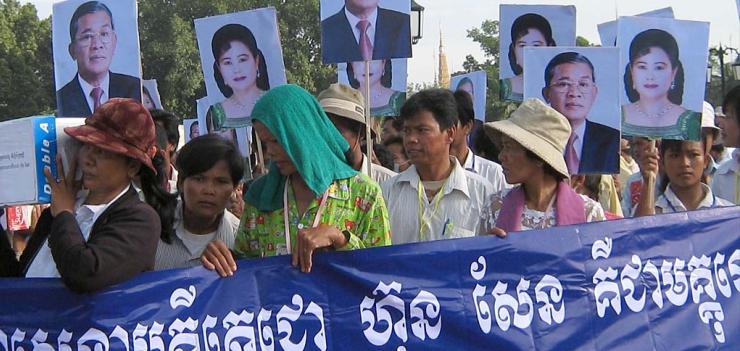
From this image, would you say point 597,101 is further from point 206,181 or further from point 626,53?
point 206,181

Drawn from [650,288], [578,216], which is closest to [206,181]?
[578,216]

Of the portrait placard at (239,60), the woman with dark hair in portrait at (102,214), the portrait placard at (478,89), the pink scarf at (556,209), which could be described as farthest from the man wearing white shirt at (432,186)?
the portrait placard at (478,89)

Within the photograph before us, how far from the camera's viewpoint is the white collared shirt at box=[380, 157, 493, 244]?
13.1ft

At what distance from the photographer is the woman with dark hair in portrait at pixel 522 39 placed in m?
6.56

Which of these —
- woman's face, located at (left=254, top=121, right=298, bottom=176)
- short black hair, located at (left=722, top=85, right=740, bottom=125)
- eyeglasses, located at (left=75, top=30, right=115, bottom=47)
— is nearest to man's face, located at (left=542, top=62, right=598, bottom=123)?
short black hair, located at (left=722, top=85, right=740, bottom=125)

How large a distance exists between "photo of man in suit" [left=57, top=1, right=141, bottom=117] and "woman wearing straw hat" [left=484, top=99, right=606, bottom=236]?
2689 mm

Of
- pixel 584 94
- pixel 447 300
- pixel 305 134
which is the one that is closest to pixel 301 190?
pixel 305 134

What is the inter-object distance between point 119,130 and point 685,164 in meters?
3.21

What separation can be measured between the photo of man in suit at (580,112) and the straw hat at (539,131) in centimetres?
118

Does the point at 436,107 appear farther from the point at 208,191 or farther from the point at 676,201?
the point at 676,201

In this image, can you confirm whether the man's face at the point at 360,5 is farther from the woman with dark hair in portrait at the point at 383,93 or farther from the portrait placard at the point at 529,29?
the woman with dark hair in portrait at the point at 383,93

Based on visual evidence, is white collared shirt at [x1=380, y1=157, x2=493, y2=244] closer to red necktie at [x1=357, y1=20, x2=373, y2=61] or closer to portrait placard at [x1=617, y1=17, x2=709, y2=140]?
red necktie at [x1=357, y1=20, x2=373, y2=61]

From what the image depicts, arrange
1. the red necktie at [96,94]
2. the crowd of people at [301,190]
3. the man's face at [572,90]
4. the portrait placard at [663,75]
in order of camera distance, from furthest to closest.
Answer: the red necktie at [96,94] → the portrait placard at [663,75] → the man's face at [572,90] → the crowd of people at [301,190]

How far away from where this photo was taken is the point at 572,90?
17.0 feet
